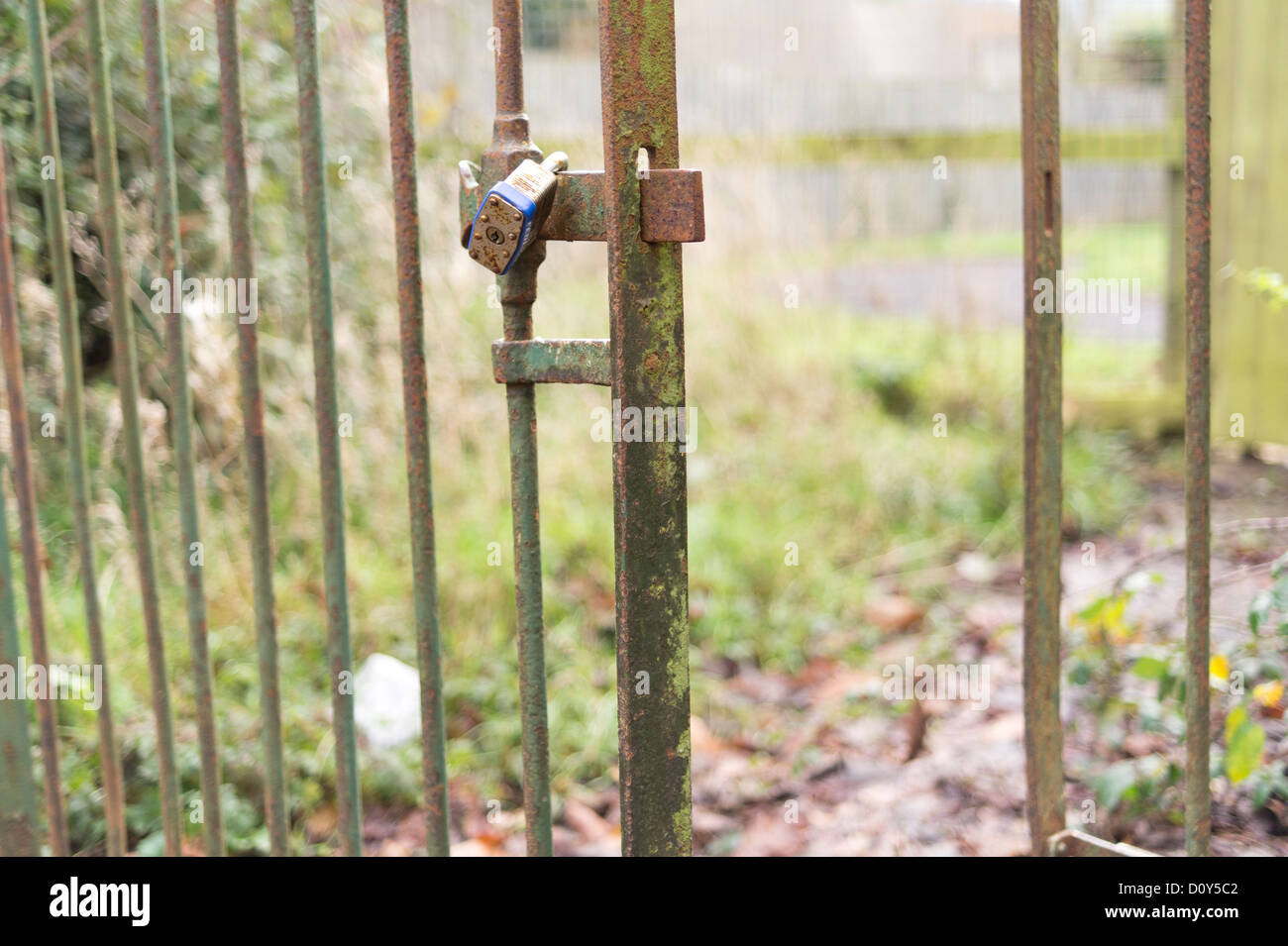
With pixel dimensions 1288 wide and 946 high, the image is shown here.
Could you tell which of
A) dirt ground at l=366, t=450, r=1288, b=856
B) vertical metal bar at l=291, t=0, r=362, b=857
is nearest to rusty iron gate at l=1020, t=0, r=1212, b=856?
dirt ground at l=366, t=450, r=1288, b=856

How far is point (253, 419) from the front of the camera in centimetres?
138

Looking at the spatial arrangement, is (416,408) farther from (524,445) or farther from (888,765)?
(888,765)

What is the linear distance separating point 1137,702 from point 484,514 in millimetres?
1932

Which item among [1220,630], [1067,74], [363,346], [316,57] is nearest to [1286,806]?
[1220,630]

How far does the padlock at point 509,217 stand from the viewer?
40.9 inches

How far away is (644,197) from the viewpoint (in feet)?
3.48

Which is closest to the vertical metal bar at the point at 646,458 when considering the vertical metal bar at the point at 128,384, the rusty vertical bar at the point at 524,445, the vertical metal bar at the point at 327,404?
the rusty vertical bar at the point at 524,445

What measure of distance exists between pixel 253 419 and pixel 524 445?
41 centimetres

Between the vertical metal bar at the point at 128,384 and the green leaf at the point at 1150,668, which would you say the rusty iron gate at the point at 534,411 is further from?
the green leaf at the point at 1150,668

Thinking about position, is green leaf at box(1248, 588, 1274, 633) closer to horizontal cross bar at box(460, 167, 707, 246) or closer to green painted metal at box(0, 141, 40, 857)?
horizontal cross bar at box(460, 167, 707, 246)

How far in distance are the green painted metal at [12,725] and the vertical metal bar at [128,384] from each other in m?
0.15

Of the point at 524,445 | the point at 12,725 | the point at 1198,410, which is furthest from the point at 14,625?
the point at 1198,410

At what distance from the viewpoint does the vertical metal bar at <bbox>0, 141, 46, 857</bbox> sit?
150cm
